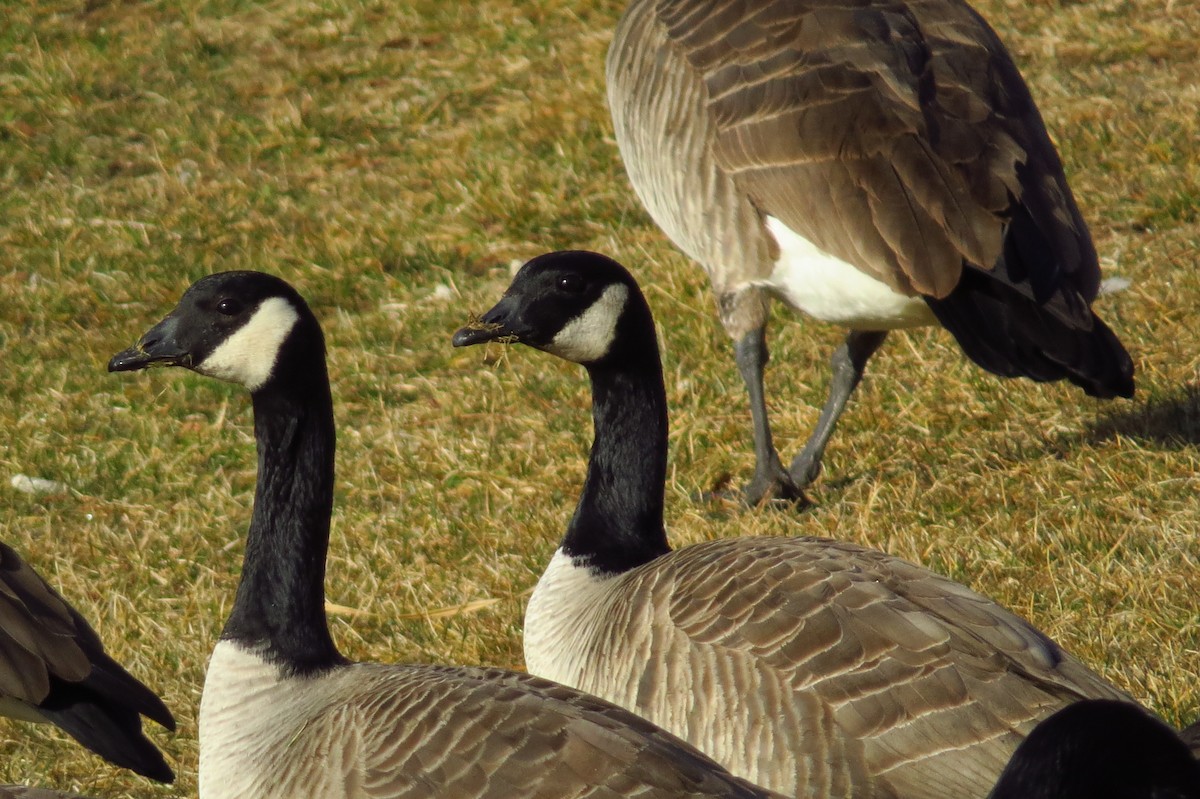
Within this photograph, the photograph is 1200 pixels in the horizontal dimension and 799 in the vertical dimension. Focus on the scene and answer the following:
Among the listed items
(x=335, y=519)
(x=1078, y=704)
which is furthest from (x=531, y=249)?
(x=1078, y=704)

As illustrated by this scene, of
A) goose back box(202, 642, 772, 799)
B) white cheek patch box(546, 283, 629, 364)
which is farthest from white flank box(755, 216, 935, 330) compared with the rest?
goose back box(202, 642, 772, 799)

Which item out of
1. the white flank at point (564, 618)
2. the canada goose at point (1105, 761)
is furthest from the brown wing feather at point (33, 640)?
the canada goose at point (1105, 761)

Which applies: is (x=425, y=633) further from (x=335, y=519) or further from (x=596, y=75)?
(x=596, y=75)

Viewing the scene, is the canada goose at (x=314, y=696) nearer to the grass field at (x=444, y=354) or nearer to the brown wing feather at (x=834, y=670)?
the brown wing feather at (x=834, y=670)

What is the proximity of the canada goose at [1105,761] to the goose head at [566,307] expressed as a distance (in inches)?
87.9

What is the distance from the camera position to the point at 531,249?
7812mm

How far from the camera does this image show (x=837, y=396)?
5.63m

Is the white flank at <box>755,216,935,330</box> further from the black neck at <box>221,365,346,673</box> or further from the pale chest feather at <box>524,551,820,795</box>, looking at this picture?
the black neck at <box>221,365,346,673</box>

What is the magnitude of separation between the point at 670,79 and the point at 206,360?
2.50 metres

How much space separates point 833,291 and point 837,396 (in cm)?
60

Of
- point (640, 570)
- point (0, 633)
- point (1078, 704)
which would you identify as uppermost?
point (1078, 704)

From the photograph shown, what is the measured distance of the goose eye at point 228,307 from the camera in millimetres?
3791

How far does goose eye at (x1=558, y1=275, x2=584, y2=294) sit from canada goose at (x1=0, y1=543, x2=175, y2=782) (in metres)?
1.54

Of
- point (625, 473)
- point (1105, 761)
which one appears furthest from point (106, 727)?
point (1105, 761)
